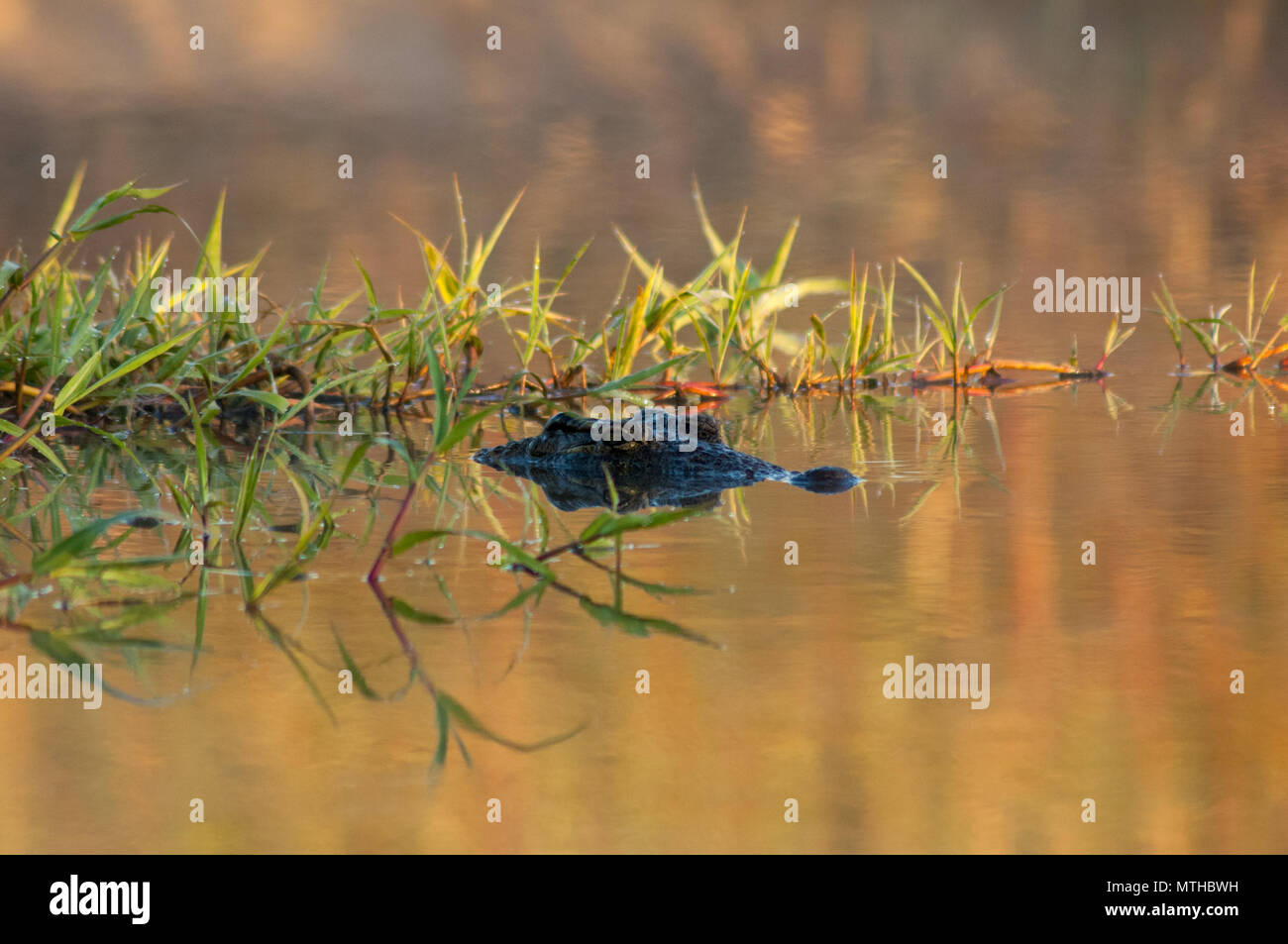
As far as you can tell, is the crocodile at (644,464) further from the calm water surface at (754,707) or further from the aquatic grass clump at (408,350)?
the calm water surface at (754,707)

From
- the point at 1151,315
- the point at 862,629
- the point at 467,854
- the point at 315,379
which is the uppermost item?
the point at 1151,315

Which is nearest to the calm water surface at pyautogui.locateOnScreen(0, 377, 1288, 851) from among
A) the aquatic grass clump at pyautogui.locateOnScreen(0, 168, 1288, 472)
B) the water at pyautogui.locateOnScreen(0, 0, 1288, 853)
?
the water at pyautogui.locateOnScreen(0, 0, 1288, 853)

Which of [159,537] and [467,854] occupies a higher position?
[159,537]

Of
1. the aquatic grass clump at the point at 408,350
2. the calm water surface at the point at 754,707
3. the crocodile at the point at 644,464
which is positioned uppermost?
the aquatic grass clump at the point at 408,350

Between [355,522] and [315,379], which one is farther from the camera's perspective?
[315,379]

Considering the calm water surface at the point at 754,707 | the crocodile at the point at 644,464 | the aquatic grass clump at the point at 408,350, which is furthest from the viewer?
the aquatic grass clump at the point at 408,350

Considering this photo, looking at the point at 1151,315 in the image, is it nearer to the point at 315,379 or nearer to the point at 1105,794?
the point at 315,379

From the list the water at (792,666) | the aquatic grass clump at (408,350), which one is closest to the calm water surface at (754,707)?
the water at (792,666)

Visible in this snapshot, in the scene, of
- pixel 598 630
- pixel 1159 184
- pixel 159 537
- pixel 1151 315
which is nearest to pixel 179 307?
pixel 159 537

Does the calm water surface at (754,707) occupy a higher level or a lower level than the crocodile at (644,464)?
lower
